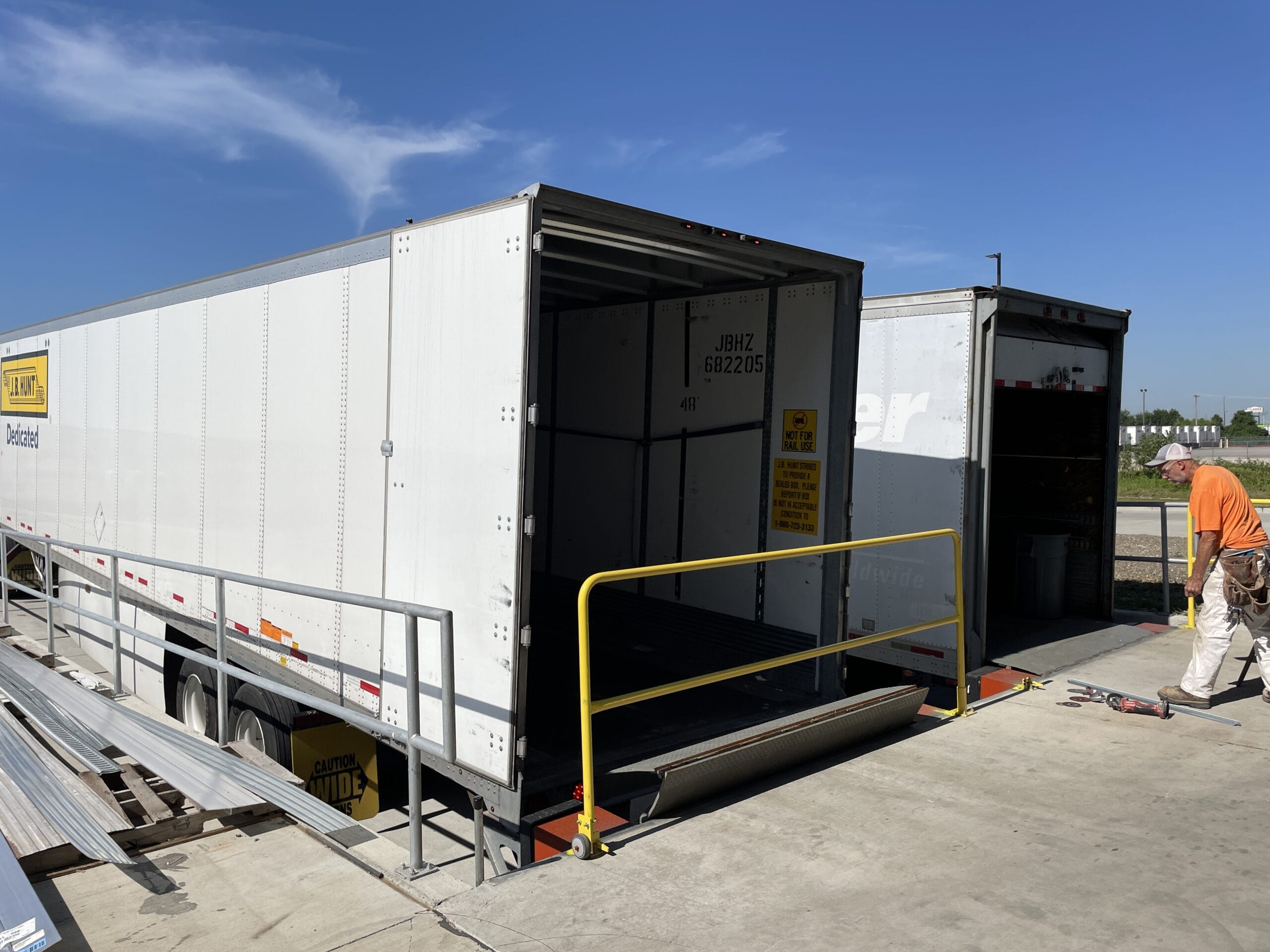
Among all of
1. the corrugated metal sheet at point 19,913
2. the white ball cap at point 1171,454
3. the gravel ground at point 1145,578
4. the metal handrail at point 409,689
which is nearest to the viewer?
the corrugated metal sheet at point 19,913

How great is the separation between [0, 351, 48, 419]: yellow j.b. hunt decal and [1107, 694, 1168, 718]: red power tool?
10975 mm

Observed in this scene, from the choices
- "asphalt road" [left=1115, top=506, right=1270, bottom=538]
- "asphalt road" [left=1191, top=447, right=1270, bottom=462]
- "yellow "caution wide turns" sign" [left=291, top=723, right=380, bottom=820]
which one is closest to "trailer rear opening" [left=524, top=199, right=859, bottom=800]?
"yellow "caution wide turns" sign" [left=291, top=723, right=380, bottom=820]

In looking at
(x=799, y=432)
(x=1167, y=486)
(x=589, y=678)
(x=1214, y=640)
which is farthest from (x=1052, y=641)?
(x=1167, y=486)

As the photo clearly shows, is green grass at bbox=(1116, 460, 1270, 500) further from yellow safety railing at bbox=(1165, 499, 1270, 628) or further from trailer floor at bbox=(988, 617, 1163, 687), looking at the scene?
trailer floor at bbox=(988, 617, 1163, 687)

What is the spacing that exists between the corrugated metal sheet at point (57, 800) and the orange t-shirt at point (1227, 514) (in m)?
6.12

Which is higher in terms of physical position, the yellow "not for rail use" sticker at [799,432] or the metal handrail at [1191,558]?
the yellow "not for rail use" sticker at [799,432]

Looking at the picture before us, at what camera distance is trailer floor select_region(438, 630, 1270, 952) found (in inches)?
126

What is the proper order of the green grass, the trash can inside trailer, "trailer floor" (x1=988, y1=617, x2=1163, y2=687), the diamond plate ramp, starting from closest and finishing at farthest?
the diamond plate ramp < "trailer floor" (x1=988, y1=617, x2=1163, y2=687) < the trash can inside trailer < the green grass

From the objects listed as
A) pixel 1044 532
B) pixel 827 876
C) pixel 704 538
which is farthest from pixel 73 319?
pixel 1044 532

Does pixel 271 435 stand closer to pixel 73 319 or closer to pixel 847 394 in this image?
pixel 847 394

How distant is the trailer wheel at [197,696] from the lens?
704cm

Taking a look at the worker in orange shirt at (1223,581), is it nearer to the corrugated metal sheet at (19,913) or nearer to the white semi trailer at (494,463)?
the white semi trailer at (494,463)

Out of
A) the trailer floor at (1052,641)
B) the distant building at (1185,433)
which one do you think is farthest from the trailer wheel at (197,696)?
the distant building at (1185,433)

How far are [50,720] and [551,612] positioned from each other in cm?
393
